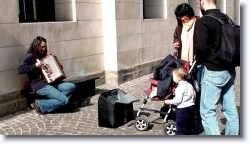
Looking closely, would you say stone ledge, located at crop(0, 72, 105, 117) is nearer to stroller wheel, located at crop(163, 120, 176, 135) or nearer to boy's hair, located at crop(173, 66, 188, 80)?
stroller wheel, located at crop(163, 120, 176, 135)

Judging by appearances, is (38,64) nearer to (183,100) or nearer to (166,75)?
(166,75)

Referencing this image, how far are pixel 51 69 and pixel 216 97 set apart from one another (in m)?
3.41

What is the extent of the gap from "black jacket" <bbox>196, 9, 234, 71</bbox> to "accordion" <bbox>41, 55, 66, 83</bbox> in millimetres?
3233

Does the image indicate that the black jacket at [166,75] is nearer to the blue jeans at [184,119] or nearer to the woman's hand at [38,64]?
the blue jeans at [184,119]

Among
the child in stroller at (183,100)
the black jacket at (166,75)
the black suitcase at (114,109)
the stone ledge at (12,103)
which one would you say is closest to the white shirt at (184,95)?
the child in stroller at (183,100)

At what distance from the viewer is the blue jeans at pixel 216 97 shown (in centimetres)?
450

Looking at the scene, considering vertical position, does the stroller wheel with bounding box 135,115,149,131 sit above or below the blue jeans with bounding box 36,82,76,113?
below

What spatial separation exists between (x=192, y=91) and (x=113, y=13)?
4720 millimetres

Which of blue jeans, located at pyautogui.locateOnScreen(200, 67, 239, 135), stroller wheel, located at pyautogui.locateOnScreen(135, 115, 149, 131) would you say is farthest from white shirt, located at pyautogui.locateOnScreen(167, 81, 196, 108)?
stroller wheel, located at pyautogui.locateOnScreen(135, 115, 149, 131)

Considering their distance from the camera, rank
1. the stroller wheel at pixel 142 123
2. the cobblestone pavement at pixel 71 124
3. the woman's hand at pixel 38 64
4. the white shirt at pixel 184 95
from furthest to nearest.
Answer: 1. the woman's hand at pixel 38 64
2. the cobblestone pavement at pixel 71 124
3. the stroller wheel at pixel 142 123
4. the white shirt at pixel 184 95

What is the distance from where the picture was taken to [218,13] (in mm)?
4516

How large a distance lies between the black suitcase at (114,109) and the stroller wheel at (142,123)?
14.5 inches

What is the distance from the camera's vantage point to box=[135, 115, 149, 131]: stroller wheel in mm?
5689

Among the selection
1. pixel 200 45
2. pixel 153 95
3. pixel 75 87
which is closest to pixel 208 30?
pixel 200 45
